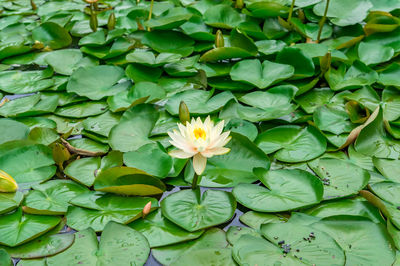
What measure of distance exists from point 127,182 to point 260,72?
1214 mm

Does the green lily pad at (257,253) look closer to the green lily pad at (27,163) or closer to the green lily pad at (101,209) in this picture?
the green lily pad at (101,209)

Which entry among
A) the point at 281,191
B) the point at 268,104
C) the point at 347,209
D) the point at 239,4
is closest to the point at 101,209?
the point at 281,191

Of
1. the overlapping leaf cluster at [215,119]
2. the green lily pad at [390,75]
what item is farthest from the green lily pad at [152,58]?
the green lily pad at [390,75]

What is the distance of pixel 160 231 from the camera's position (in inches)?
63.5

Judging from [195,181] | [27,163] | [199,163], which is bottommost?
[27,163]

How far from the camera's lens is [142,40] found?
301 cm

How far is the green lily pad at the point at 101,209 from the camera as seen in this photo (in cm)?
165

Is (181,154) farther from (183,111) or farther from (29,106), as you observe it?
(29,106)

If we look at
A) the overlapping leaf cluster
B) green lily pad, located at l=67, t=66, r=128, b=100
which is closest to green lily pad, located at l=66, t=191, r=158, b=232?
the overlapping leaf cluster

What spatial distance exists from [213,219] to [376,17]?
2.18 m

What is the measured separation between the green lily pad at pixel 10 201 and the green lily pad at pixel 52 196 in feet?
0.10

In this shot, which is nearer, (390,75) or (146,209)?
(146,209)

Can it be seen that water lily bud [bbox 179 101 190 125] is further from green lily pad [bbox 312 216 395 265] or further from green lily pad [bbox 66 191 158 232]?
green lily pad [bbox 312 216 395 265]

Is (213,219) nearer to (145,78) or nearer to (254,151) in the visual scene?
(254,151)
